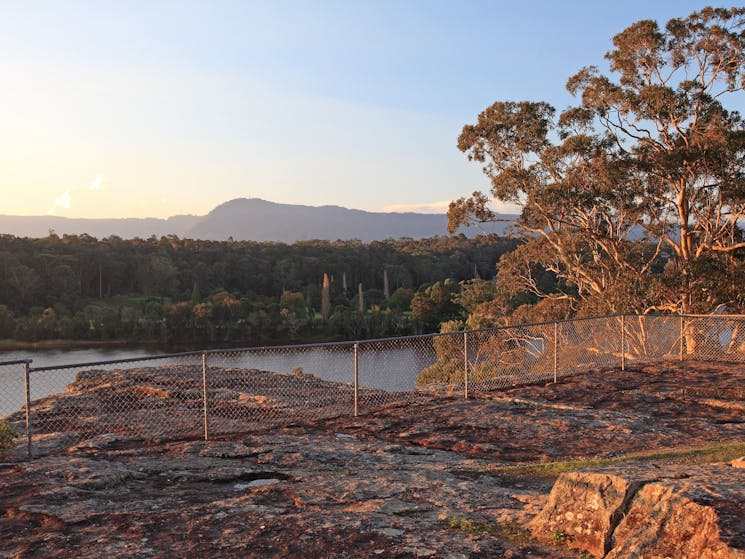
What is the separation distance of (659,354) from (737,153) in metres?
9.81

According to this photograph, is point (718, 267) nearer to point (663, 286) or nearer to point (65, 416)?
point (663, 286)

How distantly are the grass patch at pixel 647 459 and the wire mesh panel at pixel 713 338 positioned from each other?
6.86 m

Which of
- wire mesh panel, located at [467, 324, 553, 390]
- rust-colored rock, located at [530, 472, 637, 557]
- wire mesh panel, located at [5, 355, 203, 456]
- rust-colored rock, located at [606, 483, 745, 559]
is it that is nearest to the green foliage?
wire mesh panel, located at [5, 355, 203, 456]

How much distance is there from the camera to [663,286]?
2130 cm

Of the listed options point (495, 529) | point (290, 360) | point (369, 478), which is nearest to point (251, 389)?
point (369, 478)

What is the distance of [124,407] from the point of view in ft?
33.4

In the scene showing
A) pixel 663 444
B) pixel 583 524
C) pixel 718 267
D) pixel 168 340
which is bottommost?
pixel 168 340

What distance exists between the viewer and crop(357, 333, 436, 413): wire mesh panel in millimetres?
10766

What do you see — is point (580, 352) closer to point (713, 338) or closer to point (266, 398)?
point (713, 338)

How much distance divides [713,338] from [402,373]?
75.1 feet

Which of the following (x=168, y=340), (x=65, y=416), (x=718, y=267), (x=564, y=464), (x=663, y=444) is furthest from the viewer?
(x=168, y=340)

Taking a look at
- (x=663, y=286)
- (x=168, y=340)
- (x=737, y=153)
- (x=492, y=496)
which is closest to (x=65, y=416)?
(x=492, y=496)

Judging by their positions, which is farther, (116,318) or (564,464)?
(116,318)

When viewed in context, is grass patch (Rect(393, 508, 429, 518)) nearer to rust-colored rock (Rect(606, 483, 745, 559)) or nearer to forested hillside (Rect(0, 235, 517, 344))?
rust-colored rock (Rect(606, 483, 745, 559))
